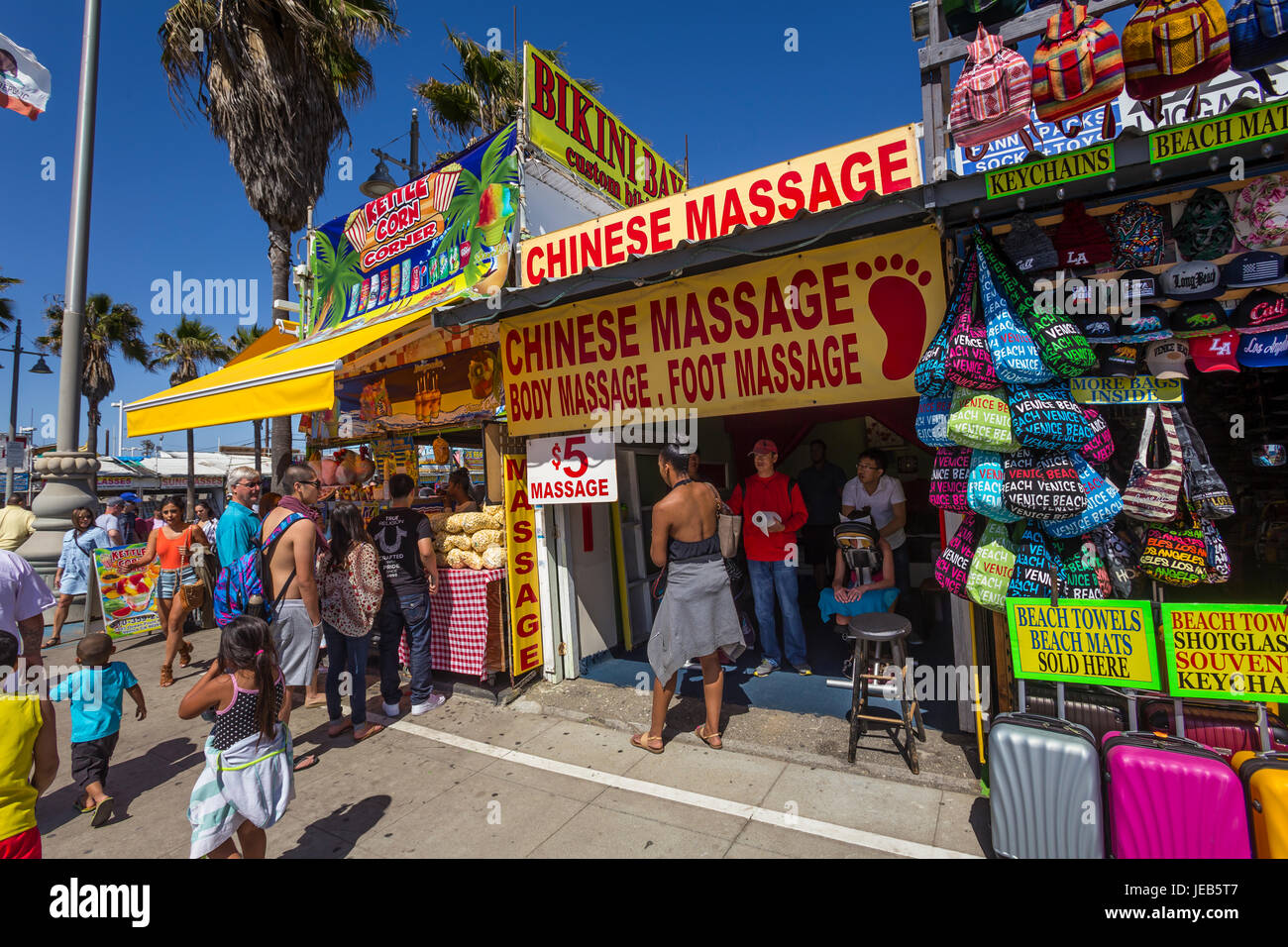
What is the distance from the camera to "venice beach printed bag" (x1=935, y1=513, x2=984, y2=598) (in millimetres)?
3221

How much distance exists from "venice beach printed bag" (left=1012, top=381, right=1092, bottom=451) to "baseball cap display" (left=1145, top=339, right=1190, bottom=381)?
1.39 ft

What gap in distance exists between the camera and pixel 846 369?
3.99 m

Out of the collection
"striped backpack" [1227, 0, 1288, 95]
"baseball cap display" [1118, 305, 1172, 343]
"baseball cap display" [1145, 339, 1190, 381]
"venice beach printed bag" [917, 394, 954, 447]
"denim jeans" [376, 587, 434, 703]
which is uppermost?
"striped backpack" [1227, 0, 1288, 95]

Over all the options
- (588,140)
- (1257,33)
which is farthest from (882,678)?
(588,140)

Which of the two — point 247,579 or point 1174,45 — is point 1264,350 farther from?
point 247,579

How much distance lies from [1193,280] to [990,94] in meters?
1.41

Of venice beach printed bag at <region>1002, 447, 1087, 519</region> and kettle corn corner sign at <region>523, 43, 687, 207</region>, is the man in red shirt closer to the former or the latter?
venice beach printed bag at <region>1002, 447, 1087, 519</region>

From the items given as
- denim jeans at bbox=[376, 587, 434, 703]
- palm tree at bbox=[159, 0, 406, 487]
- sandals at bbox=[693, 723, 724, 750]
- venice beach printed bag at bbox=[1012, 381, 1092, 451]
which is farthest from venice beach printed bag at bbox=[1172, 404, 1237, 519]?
palm tree at bbox=[159, 0, 406, 487]

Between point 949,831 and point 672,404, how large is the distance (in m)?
3.26

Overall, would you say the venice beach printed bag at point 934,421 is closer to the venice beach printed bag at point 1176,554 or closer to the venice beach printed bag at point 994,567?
the venice beach printed bag at point 994,567

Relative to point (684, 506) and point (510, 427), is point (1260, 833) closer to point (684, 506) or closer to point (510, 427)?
point (684, 506)

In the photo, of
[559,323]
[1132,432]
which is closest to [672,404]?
[559,323]

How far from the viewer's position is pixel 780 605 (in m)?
5.35

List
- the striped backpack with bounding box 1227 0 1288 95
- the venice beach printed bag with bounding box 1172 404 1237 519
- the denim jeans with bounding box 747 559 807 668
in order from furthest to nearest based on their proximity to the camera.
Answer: the denim jeans with bounding box 747 559 807 668 < the venice beach printed bag with bounding box 1172 404 1237 519 < the striped backpack with bounding box 1227 0 1288 95
